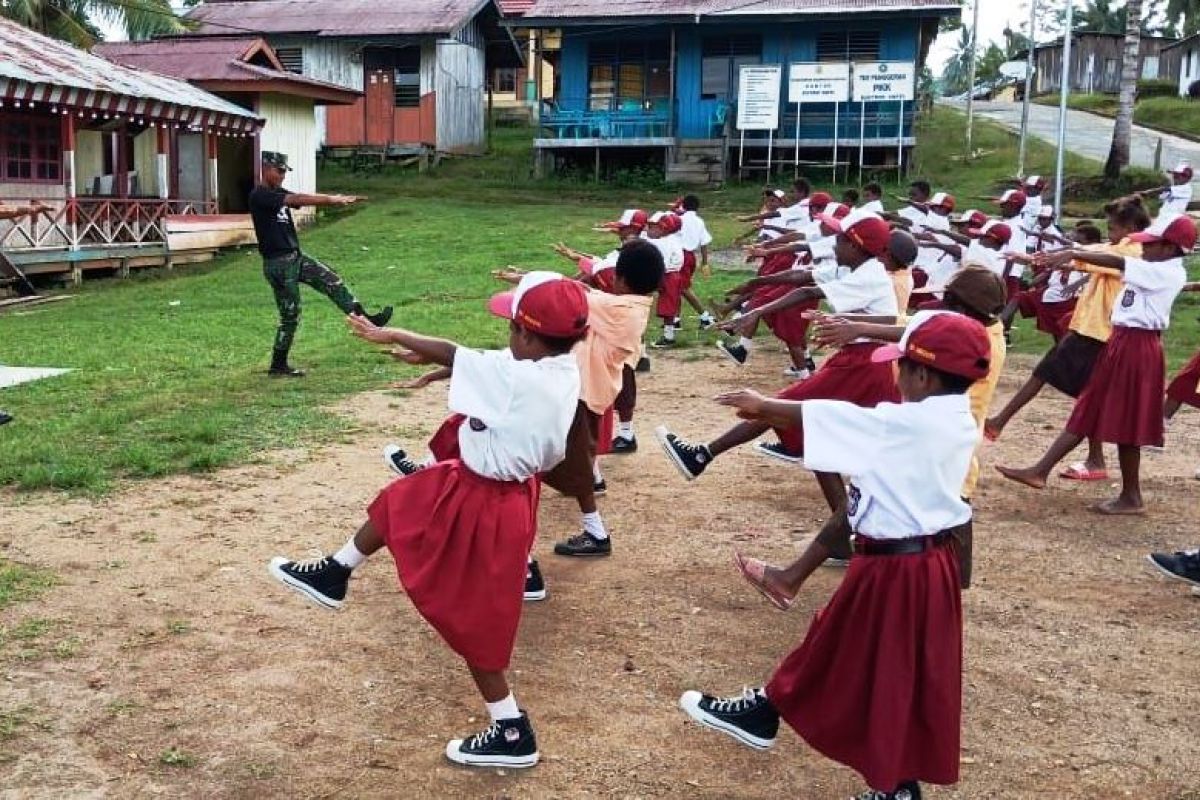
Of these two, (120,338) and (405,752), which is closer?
(405,752)

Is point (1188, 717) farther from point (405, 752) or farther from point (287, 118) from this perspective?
point (287, 118)

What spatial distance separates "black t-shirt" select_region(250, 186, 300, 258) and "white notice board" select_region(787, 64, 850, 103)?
59.9 ft

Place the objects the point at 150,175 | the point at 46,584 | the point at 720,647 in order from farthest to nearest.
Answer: the point at 150,175, the point at 46,584, the point at 720,647

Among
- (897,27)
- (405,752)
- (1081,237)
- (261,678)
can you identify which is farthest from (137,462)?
(897,27)

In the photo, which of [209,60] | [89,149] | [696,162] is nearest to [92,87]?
[89,149]

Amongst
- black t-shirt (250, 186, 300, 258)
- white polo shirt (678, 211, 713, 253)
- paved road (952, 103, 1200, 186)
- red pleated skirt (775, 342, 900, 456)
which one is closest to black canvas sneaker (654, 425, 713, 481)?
red pleated skirt (775, 342, 900, 456)

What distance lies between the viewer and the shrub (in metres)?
44.8

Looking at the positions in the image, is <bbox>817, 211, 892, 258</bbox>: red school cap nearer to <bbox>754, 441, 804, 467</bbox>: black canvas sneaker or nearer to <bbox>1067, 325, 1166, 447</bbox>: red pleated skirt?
<bbox>754, 441, 804, 467</bbox>: black canvas sneaker

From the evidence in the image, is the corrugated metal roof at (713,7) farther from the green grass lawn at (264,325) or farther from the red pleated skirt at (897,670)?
the red pleated skirt at (897,670)

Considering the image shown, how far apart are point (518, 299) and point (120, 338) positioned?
376 inches

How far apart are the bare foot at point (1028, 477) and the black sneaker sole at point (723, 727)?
3753 millimetres

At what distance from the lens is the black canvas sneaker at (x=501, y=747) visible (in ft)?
11.9

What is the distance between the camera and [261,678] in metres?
4.18

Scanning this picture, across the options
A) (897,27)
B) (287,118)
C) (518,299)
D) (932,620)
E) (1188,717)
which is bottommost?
(1188,717)
